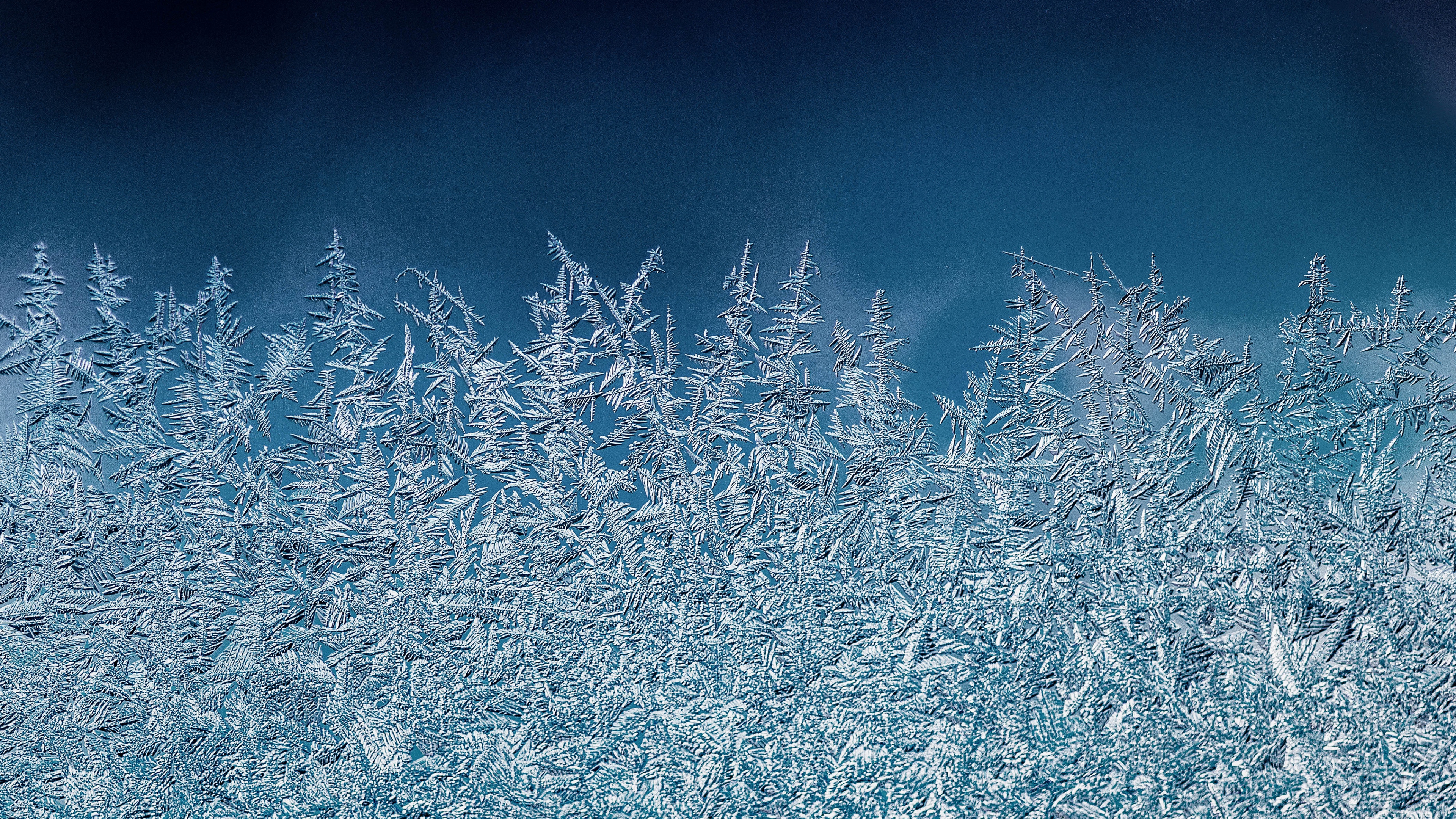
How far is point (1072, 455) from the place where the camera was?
1.73m

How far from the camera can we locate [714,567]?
5.70 ft

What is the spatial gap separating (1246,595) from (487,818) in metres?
1.56

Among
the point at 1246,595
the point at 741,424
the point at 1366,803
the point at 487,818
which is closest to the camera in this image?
the point at 1366,803

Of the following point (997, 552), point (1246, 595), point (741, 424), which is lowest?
point (1246, 595)

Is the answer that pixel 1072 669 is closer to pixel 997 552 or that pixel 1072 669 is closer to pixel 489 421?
pixel 997 552

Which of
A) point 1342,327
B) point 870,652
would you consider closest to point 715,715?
point 870,652

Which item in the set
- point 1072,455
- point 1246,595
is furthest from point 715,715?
point 1246,595

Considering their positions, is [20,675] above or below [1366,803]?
above

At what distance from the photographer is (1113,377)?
179cm

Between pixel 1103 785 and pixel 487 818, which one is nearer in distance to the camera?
pixel 1103 785

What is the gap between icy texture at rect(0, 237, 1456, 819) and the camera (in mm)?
1562

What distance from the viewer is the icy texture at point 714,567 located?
1.56 m

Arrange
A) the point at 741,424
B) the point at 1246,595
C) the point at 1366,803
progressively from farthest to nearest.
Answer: the point at 741,424
the point at 1246,595
the point at 1366,803

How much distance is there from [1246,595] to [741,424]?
104 centimetres
